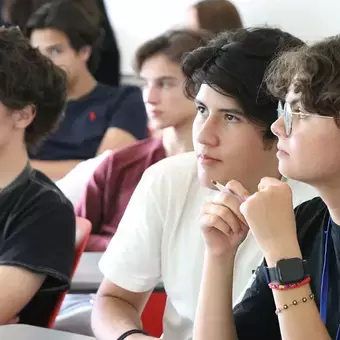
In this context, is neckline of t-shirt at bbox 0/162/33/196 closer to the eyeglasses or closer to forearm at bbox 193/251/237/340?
forearm at bbox 193/251/237/340

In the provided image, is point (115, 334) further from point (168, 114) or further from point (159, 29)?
point (159, 29)

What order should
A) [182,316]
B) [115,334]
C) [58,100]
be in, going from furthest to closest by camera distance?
[58,100] < [182,316] < [115,334]

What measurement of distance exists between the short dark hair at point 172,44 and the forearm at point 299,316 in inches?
47.7

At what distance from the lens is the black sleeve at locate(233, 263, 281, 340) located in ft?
3.96

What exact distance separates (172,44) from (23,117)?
0.69 m

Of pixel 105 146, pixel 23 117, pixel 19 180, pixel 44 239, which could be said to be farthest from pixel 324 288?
pixel 105 146

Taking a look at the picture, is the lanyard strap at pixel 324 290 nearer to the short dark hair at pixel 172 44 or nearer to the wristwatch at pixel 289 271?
the wristwatch at pixel 289 271

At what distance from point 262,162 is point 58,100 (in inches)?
23.2

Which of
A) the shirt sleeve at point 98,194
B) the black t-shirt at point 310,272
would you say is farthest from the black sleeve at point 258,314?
the shirt sleeve at point 98,194

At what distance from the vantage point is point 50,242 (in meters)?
1.46

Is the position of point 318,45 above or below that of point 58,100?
above

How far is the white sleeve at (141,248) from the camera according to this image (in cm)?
140

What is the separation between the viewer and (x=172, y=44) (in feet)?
7.09

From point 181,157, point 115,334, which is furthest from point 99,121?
point 115,334
